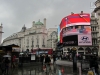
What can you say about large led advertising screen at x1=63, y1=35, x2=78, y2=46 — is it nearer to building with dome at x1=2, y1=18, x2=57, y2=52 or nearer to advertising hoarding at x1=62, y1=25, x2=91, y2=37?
advertising hoarding at x1=62, y1=25, x2=91, y2=37

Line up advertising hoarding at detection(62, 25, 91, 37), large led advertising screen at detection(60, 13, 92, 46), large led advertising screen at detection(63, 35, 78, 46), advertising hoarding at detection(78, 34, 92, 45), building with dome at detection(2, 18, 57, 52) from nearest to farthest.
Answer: advertising hoarding at detection(78, 34, 92, 45), large led advertising screen at detection(60, 13, 92, 46), advertising hoarding at detection(62, 25, 91, 37), large led advertising screen at detection(63, 35, 78, 46), building with dome at detection(2, 18, 57, 52)

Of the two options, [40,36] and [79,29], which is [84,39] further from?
[40,36]

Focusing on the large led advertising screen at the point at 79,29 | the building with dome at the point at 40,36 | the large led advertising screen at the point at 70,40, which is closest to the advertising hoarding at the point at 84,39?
the large led advertising screen at the point at 79,29

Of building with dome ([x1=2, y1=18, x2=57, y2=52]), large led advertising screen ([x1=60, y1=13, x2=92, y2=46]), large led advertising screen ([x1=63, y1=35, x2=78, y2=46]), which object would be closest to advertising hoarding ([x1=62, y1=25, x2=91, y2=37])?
large led advertising screen ([x1=60, y1=13, x2=92, y2=46])

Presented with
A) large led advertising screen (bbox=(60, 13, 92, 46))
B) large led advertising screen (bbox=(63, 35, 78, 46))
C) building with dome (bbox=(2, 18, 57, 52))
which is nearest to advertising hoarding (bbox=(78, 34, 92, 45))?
large led advertising screen (bbox=(60, 13, 92, 46))

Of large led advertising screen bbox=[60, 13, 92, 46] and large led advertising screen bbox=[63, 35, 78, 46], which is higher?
large led advertising screen bbox=[60, 13, 92, 46]

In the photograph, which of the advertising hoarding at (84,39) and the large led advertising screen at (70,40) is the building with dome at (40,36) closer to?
the large led advertising screen at (70,40)

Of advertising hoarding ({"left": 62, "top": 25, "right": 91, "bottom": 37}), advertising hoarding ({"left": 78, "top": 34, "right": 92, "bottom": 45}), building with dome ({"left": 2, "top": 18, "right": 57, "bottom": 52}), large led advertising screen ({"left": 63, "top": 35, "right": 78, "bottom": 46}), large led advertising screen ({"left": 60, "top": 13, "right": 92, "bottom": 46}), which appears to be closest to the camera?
advertising hoarding ({"left": 78, "top": 34, "right": 92, "bottom": 45})

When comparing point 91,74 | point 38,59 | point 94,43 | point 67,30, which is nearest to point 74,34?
point 67,30

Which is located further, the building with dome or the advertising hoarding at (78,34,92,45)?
the building with dome

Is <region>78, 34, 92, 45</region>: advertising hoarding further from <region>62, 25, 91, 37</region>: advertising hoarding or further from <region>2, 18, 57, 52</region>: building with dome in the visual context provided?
<region>2, 18, 57, 52</region>: building with dome

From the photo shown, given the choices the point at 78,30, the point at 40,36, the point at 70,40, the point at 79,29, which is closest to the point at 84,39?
the point at 78,30

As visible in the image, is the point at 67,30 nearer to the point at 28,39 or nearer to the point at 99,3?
the point at 99,3

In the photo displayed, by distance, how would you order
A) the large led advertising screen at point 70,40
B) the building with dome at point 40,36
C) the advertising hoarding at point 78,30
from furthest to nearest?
the building with dome at point 40,36 → the large led advertising screen at point 70,40 → the advertising hoarding at point 78,30
